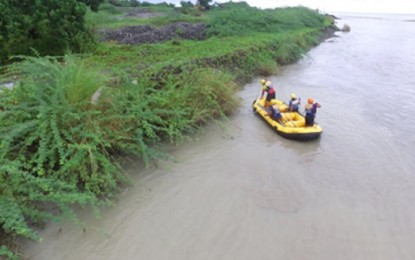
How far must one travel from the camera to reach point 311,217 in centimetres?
435

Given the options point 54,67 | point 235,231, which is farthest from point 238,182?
point 54,67

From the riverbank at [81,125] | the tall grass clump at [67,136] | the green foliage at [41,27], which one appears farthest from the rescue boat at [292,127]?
the green foliage at [41,27]

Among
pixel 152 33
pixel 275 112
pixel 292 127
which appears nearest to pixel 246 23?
pixel 152 33

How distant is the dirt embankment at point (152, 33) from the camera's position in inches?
526

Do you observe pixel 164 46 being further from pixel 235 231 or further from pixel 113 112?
pixel 235 231

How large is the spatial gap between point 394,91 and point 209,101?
25.5ft

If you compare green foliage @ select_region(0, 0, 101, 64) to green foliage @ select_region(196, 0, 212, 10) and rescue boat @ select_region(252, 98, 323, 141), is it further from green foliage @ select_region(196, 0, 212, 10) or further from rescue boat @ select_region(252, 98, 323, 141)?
green foliage @ select_region(196, 0, 212, 10)

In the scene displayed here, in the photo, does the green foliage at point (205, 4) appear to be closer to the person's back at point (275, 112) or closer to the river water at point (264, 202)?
the river water at point (264, 202)

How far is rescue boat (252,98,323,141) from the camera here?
6598 millimetres

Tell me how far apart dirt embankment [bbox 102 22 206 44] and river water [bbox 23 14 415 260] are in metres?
7.60

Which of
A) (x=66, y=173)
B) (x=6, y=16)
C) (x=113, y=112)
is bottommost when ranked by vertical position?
(x=66, y=173)

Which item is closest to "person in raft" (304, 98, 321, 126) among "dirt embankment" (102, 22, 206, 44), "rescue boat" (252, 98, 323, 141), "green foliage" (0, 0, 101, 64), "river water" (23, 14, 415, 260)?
"rescue boat" (252, 98, 323, 141)

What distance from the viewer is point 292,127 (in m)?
6.73

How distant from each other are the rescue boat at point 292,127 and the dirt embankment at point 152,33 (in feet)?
26.3
